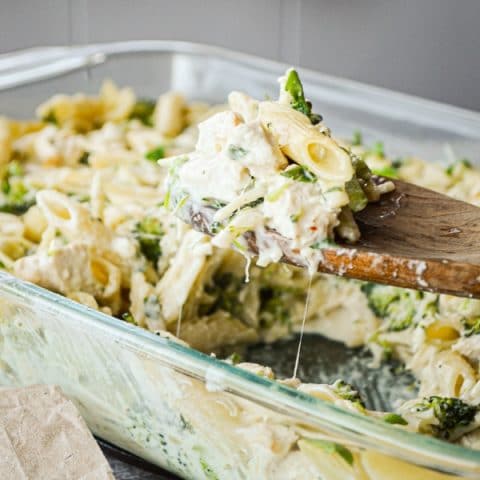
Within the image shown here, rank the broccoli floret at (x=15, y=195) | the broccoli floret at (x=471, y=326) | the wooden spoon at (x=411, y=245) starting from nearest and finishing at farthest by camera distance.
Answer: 1. the wooden spoon at (x=411, y=245)
2. the broccoli floret at (x=471, y=326)
3. the broccoli floret at (x=15, y=195)

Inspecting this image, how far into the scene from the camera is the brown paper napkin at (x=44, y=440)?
1296mm

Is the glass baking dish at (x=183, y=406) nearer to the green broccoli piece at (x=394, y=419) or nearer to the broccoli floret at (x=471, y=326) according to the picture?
the green broccoli piece at (x=394, y=419)

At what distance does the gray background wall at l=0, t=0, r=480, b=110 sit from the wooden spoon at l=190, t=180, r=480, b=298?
1.93m

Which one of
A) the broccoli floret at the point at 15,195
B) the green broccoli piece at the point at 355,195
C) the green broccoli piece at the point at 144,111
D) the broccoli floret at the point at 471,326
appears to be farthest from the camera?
the green broccoli piece at the point at 144,111

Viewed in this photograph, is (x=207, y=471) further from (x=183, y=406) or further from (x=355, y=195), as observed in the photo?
(x=355, y=195)

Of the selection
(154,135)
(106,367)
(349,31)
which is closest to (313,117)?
(106,367)

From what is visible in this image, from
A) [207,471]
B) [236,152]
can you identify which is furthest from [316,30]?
[207,471]

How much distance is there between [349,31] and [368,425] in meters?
2.49

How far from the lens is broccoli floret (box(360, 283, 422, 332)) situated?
189 cm

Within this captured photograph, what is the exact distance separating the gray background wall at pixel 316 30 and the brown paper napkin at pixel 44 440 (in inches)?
90.4

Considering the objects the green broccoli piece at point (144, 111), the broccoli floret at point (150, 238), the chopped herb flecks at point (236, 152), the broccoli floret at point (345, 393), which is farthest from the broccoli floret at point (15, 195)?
the broccoli floret at point (345, 393)

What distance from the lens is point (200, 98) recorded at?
2625 millimetres

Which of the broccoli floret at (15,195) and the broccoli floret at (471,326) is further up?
the broccoli floret at (15,195)

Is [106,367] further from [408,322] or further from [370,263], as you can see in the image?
[408,322]
